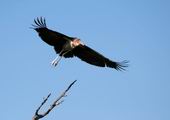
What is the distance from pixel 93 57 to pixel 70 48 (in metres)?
1.34

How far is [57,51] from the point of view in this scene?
14984mm

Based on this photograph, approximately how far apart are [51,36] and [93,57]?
204 centimetres

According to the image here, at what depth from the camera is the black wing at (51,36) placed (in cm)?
1435

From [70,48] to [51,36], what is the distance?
811 mm

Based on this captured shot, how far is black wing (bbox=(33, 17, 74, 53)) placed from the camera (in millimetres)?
14352

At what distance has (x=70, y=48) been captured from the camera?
14.9 meters

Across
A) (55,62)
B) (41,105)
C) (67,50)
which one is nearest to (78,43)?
(67,50)

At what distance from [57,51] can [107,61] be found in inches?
90.2

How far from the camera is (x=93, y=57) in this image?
1588cm

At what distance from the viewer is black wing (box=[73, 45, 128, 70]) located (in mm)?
15617

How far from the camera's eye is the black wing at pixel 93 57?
15.6 m

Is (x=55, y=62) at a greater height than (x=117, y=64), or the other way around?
(x=117, y=64)

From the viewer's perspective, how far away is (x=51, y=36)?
48.4 feet

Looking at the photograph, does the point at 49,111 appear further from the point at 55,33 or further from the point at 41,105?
the point at 55,33
